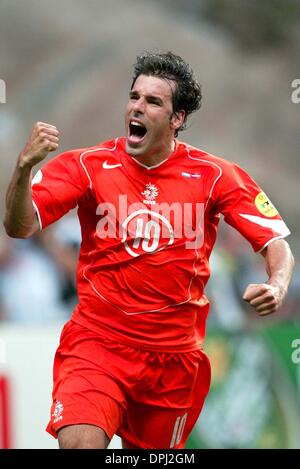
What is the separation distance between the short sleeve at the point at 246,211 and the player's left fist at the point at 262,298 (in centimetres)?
69

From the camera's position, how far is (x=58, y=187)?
5707 mm

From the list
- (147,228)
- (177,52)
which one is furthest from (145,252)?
(177,52)

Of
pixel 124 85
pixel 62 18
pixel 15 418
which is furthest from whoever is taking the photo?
pixel 62 18

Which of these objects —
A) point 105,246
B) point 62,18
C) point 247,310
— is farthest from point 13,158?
point 105,246

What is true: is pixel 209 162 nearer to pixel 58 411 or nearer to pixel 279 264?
pixel 279 264

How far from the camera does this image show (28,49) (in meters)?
18.7

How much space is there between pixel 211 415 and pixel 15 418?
1.61 meters

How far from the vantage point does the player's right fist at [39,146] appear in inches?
208

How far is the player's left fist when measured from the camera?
16.9ft

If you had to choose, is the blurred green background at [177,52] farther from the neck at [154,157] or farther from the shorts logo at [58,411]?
the shorts logo at [58,411]

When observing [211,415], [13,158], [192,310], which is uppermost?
[192,310]

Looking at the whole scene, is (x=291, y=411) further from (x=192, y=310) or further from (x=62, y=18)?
(x=62, y=18)

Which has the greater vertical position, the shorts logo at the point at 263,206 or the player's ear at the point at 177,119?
the player's ear at the point at 177,119

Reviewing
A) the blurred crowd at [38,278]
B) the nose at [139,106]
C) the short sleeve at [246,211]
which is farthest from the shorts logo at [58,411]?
the blurred crowd at [38,278]
